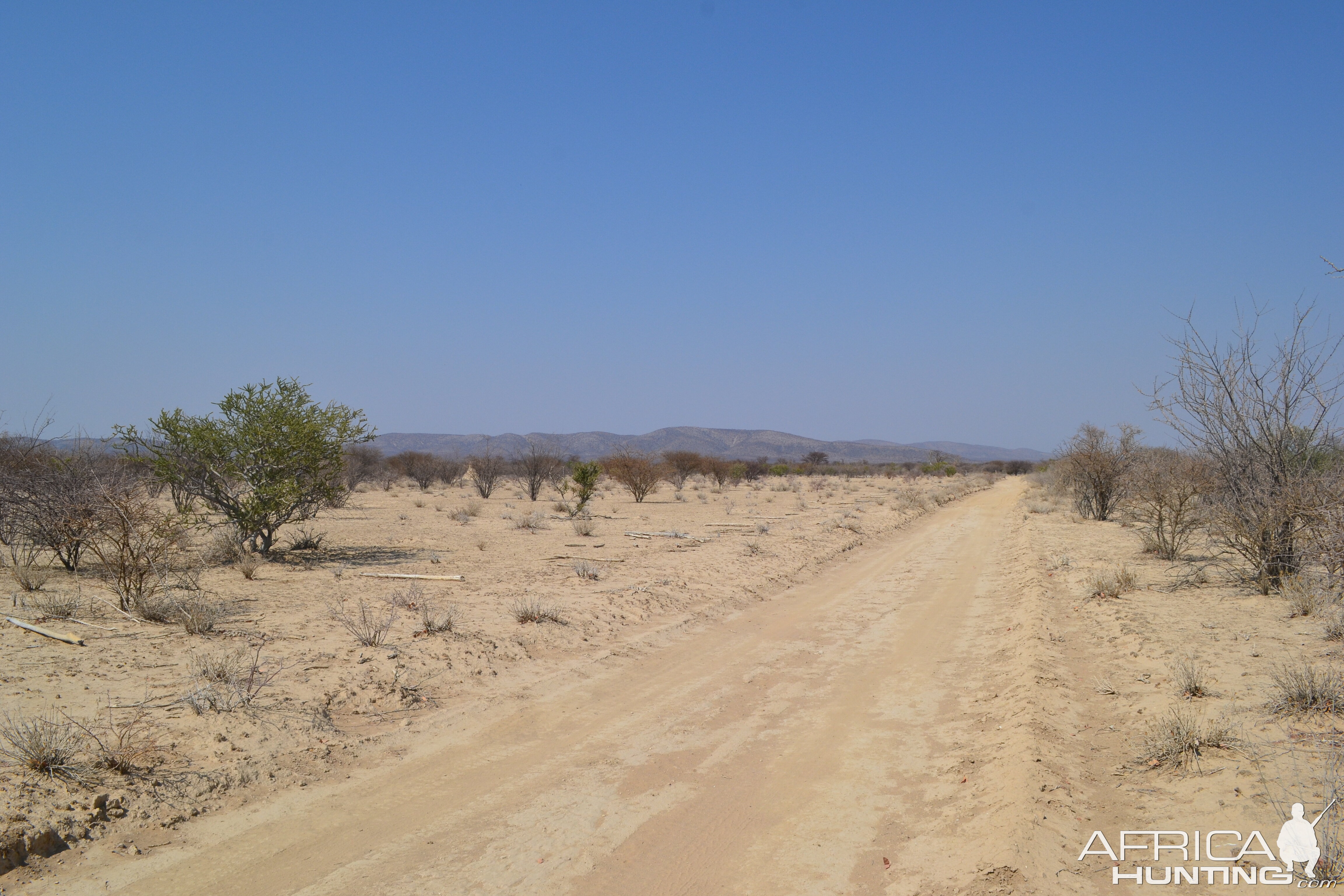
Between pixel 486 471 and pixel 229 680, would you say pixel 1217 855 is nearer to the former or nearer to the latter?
pixel 229 680

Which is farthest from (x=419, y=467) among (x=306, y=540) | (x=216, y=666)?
(x=216, y=666)

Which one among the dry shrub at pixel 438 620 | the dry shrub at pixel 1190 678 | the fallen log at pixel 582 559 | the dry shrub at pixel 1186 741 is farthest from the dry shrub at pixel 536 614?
the dry shrub at pixel 1190 678

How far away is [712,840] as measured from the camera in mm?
4785

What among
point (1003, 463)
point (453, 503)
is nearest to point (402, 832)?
point (453, 503)

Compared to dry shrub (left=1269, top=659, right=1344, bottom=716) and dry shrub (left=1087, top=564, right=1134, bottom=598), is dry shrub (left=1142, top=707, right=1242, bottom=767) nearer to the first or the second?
dry shrub (left=1269, top=659, right=1344, bottom=716)

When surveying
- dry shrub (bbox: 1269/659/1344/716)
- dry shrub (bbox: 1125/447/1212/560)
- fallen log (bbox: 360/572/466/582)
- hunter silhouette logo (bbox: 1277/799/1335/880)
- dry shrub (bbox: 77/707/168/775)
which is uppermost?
dry shrub (bbox: 1125/447/1212/560)

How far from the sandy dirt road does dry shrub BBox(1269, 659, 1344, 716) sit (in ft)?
6.99

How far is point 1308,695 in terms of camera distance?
5.75 m

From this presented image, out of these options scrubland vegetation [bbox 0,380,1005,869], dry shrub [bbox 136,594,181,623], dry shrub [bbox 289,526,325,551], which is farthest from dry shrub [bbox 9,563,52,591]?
dry shrub [bbox 289,526,325,551]

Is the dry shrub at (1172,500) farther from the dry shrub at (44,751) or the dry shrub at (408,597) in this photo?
the dry shrub at (44,751)

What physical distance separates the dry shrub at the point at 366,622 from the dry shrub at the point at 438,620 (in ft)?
1.29

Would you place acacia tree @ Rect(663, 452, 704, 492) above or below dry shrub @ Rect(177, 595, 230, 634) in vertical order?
above

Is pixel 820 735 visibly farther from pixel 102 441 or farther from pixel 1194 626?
pixel 102 441

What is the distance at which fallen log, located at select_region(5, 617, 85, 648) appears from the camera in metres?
7.73
